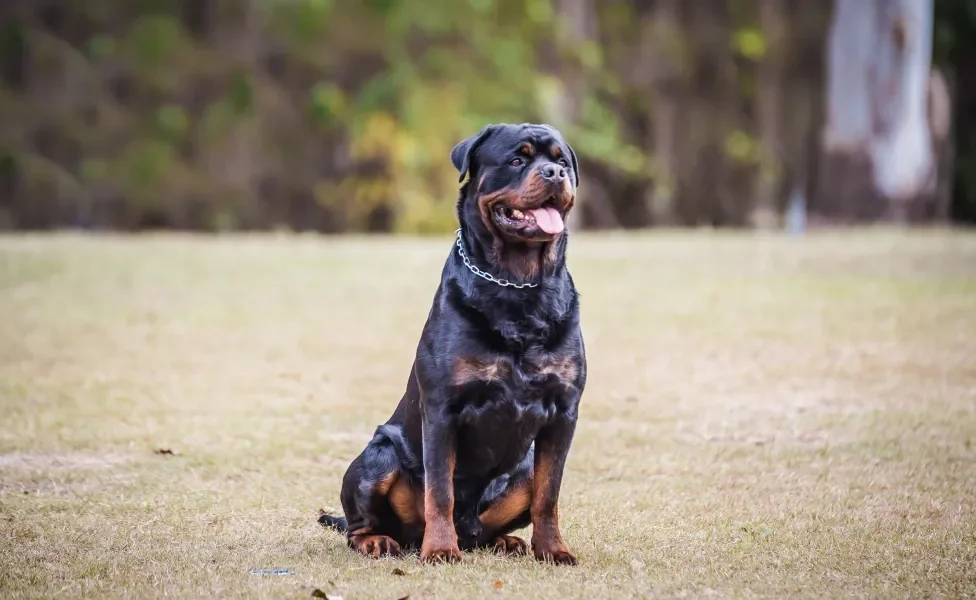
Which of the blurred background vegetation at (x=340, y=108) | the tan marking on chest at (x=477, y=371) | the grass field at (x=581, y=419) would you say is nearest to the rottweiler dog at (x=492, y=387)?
the tan marking on chest at (x=477, y=371)

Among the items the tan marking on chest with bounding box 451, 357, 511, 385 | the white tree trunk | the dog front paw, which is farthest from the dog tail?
the white tree trunk

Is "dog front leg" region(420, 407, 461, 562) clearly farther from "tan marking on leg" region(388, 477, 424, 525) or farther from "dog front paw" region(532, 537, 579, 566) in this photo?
"dog front paw" region(532, 537, 579, 566)

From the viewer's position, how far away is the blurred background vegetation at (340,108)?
21.8 m

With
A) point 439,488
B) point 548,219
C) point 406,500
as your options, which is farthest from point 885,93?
point 439,488

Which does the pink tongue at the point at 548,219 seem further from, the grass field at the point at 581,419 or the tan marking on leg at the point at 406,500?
the grass field at the point at 581,419

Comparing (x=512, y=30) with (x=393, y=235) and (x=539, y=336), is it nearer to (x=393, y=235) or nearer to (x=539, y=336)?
(x=393, y=235)

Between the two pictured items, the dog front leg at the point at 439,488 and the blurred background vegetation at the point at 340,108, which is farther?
the blurred background vegetation at the point at 340,108

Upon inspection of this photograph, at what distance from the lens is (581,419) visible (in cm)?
948

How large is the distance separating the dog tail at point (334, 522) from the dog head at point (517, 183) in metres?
1.50

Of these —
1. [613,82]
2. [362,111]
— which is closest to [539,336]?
[362,111]

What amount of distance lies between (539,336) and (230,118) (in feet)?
66.3

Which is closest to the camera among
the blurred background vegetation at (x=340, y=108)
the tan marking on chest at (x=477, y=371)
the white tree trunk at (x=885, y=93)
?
the tan marking on chest at (x=477, y=371)

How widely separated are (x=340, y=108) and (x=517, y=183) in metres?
19.2

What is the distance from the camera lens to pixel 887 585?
504 centimetres
